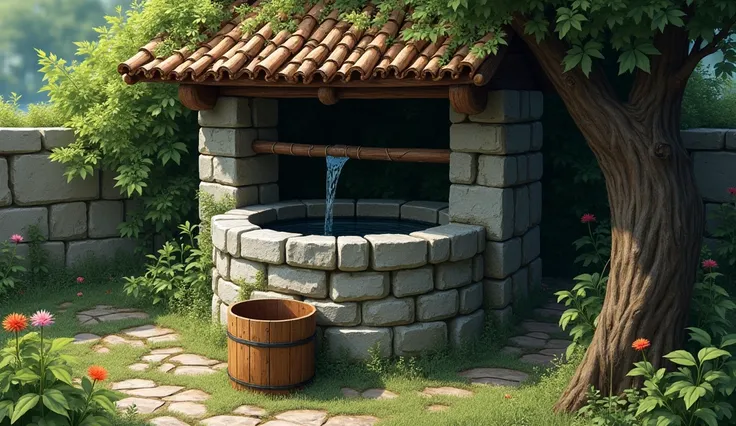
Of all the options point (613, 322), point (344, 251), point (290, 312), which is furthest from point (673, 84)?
point (290, 312)

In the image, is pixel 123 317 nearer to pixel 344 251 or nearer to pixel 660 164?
pixel 344 251

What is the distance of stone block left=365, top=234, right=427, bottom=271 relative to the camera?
22.7 feet

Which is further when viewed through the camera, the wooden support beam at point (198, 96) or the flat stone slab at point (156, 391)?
the wooden support beam at point (198, 96)

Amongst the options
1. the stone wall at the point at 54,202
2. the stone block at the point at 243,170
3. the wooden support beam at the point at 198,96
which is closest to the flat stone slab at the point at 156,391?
the stone block at the point at 243,170

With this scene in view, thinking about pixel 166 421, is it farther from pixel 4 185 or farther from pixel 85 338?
Result: pixel 4 185

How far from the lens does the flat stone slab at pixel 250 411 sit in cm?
612

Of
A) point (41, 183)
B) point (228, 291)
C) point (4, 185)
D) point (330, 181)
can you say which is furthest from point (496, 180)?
A: point (4, 185)

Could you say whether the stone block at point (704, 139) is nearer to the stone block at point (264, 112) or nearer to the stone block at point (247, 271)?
the stone block at point (264, 112)

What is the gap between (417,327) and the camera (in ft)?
23.6

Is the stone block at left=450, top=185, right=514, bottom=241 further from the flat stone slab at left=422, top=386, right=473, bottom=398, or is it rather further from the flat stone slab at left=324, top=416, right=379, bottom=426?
the flat stone slab at left=324, top=416, right=379, bottom=426

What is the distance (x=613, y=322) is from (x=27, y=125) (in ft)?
25.4

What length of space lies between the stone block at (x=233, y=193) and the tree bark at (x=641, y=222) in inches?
158

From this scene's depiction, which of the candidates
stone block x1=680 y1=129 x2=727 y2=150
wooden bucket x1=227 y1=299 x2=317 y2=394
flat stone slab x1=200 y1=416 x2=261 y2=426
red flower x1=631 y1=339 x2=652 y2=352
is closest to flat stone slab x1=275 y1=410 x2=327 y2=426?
flat stone slab x1=200 y1=416 x2=261 y2=426

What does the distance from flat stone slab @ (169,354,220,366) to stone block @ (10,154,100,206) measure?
349cm
